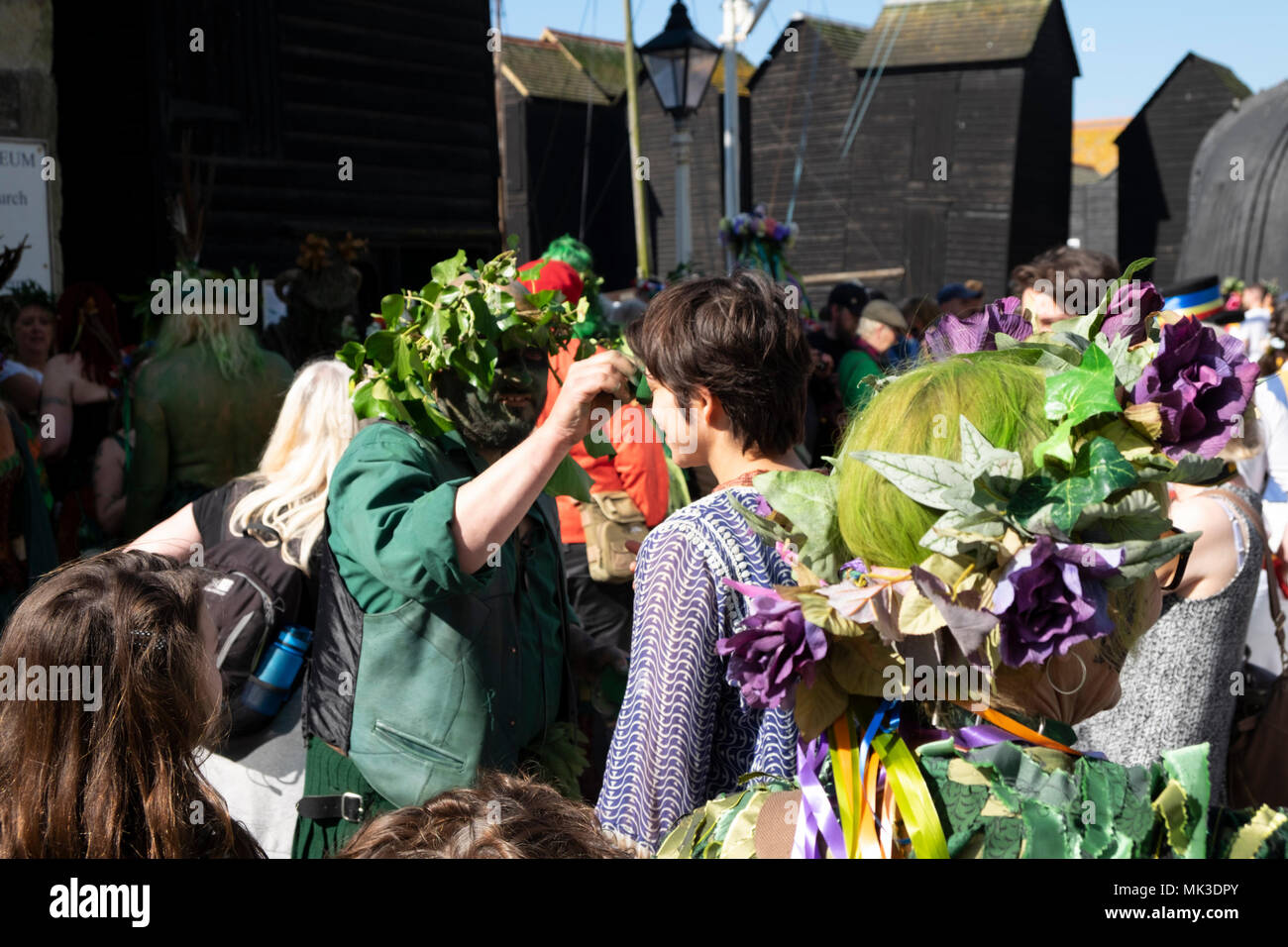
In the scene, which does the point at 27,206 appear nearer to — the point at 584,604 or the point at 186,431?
the point at 186,431

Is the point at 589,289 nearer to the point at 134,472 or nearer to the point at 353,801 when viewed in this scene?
the point at 134,472

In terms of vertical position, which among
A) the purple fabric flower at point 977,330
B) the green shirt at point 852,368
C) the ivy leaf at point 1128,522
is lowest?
the green shirt at point 852,368

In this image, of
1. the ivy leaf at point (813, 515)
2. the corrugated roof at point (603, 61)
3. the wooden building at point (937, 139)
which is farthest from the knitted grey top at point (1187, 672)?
the corrugated roof at point (603, 61)

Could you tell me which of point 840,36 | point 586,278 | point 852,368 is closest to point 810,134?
point 840,36

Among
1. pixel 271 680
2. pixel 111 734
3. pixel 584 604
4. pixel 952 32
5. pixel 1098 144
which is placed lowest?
pixel 584 604

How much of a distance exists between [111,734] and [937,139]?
874 inches

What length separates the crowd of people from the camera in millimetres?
1327

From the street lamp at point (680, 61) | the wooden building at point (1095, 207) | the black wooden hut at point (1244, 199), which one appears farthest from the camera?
the wooden building at point (1095, 207)

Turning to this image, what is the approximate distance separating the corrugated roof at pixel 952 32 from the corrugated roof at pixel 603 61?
3.13 meters

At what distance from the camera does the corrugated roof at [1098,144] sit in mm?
30062

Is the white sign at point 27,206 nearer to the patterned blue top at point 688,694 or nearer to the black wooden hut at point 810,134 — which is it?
the patterned blue top at point 688,694

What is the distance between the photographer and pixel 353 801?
232 centimetres

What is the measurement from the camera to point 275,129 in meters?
9.23

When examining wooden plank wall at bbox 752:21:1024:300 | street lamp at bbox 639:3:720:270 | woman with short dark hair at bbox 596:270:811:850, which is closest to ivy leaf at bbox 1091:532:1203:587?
woman with short dark hair at bbox 596:270:811:850
